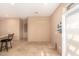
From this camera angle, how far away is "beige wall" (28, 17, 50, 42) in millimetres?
7359

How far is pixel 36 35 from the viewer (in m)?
7.68

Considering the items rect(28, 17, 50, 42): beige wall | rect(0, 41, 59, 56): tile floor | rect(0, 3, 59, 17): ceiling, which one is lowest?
rect(0, 41, 59, 56): tile floor

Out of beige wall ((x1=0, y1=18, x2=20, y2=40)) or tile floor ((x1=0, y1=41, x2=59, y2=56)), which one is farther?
beige wall ((x1=0, y1=18, x2=20, y2=40))

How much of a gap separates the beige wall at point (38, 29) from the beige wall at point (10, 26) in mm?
1061

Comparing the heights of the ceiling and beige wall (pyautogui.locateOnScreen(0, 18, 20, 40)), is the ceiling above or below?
→ above

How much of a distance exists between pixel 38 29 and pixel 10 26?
1990 millimetres

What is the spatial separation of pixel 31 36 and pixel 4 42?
2755mm

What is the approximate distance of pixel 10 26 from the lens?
257 inches

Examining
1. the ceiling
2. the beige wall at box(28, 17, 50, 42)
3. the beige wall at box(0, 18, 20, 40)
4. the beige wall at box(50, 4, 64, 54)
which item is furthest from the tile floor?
the beige wall at box(28, 17, 50, 42)

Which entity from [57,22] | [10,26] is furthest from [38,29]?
[57,22]

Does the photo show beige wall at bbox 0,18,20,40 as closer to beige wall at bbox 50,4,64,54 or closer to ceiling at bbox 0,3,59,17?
ceiling at bbox 0,3,59,17

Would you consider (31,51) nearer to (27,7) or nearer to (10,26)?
(27,7)

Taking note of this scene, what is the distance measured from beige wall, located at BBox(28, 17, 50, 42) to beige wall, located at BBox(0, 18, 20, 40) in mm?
1061

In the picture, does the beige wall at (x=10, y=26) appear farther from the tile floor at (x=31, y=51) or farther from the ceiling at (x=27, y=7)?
the tile floor at (x=31, y=51)
